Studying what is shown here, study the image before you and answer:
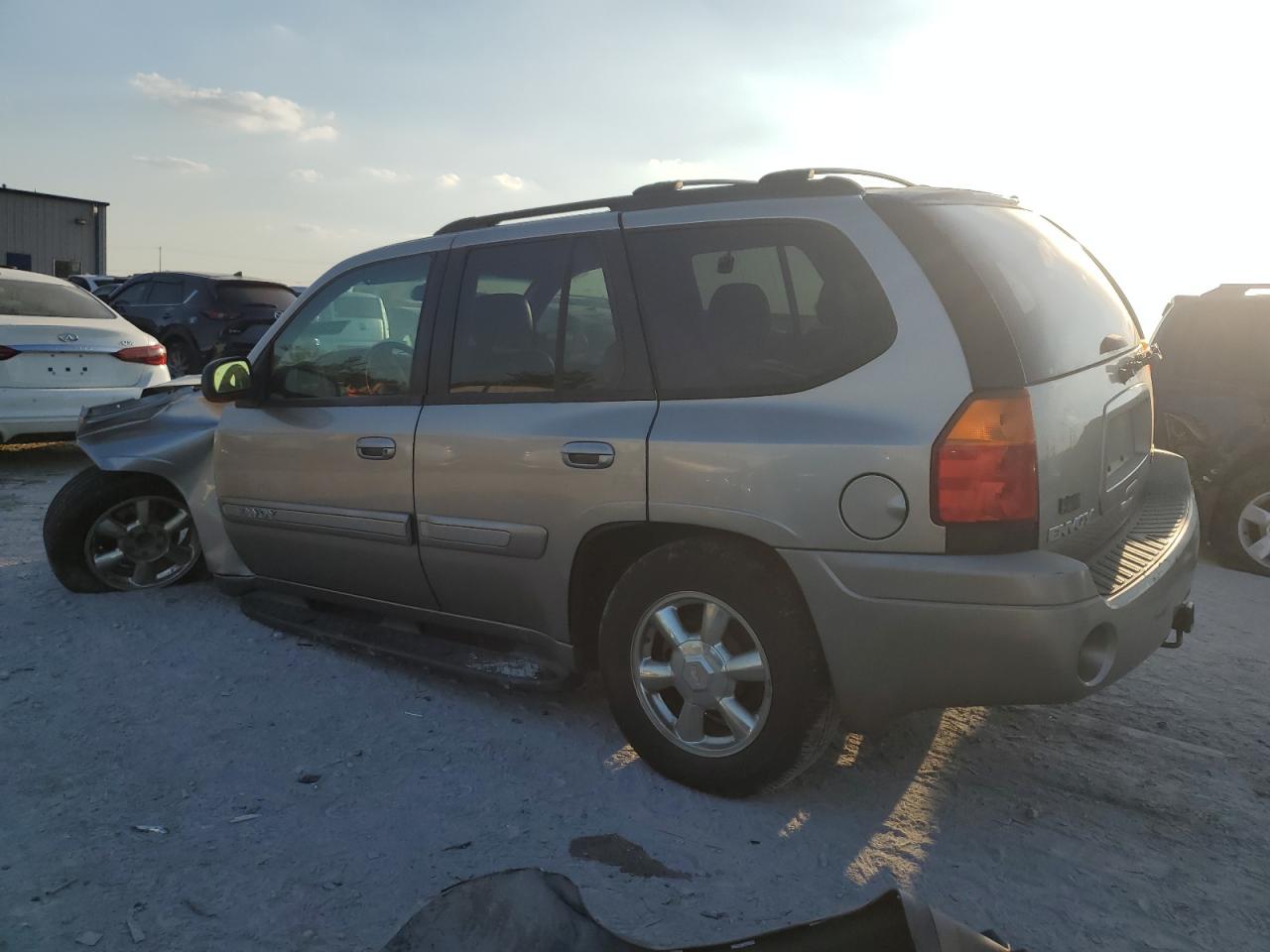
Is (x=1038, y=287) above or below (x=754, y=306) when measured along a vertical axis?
above

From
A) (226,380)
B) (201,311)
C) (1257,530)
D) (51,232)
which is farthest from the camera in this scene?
(51,232)

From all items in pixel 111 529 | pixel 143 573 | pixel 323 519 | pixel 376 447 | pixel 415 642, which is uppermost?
pixel 376 447

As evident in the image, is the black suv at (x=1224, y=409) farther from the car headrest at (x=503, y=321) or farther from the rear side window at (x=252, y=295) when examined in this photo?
the rear side window at (x=252, y=295)

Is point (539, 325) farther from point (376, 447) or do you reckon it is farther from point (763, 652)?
point (763, 652)

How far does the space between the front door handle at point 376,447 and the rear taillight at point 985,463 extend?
81.5 inches

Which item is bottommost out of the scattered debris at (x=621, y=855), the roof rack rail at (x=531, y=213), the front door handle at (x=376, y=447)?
A: the scattered debris at (x=621, y=855)

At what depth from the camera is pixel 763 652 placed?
2975 mm

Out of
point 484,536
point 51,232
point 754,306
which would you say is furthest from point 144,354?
point 51,232

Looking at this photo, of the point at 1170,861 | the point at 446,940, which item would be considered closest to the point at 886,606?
the point at 1170,861

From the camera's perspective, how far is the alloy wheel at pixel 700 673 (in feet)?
9.99

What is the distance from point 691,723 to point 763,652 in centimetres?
38

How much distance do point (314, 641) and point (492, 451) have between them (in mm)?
1597

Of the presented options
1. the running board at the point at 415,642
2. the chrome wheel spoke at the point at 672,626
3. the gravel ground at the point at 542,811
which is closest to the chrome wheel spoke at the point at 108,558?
the gravel ground at the point at 542,811

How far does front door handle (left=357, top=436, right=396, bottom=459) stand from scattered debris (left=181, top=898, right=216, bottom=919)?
1709 millimetres
